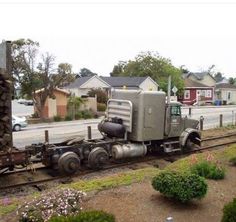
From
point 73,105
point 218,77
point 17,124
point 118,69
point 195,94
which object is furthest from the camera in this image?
point 218,77

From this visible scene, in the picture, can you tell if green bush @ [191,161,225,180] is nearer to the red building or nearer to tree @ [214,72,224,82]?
the red building

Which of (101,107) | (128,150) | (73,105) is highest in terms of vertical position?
(73,105)

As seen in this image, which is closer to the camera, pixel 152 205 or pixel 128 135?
pixel 152 205

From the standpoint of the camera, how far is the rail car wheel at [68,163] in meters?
14.2

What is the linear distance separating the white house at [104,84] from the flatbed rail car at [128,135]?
39459 millimetres

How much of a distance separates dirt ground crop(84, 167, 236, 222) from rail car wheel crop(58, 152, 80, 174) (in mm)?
4663

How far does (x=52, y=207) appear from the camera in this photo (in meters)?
7.66

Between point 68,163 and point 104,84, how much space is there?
4867 cm

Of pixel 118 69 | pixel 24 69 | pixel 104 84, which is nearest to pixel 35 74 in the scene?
pixel 24 69

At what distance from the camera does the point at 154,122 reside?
1666cm

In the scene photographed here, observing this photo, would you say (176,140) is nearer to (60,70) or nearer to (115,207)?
(115,207)

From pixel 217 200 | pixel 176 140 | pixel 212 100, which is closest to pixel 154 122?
pixel 176 140

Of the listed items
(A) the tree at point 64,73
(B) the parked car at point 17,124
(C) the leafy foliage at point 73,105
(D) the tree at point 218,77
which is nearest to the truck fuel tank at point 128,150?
(B) the parked car at point 17,124

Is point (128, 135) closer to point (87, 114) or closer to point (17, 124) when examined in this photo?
point (17, 124)
